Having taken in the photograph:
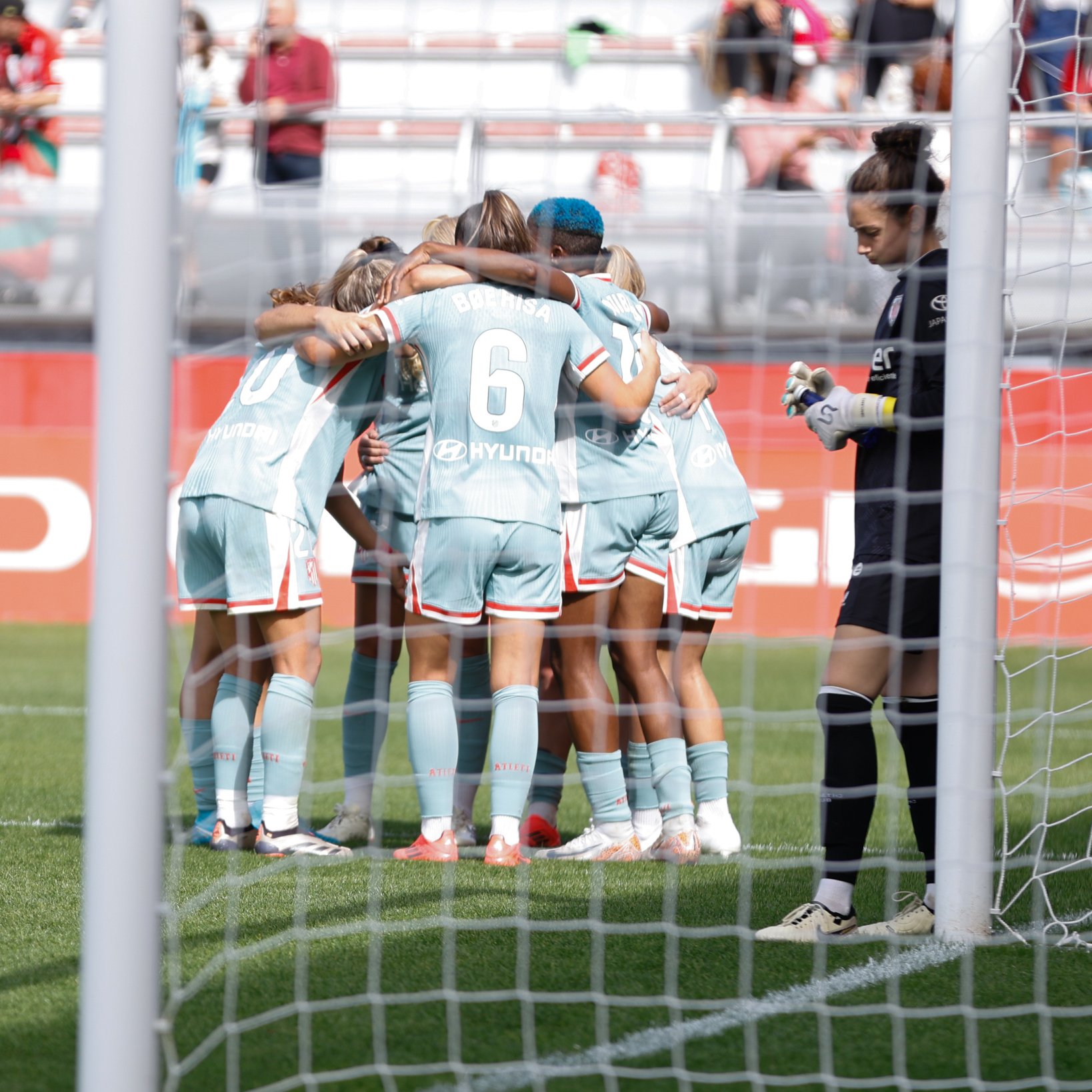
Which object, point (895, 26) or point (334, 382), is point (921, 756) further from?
point (895, 26)

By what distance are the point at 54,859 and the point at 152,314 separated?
2.18 meters

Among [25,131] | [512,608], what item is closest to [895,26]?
[25,131]

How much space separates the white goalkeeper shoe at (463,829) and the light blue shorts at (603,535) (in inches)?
30.1

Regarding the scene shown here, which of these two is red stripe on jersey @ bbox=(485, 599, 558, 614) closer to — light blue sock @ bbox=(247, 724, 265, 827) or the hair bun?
light blue sock @ bbox=(247, 724, 265, 827)

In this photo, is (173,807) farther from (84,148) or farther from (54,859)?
(84,148)

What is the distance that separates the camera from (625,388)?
12.6 feet

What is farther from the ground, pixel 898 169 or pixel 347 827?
pixel 898 169

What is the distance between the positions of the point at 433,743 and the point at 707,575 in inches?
41.8

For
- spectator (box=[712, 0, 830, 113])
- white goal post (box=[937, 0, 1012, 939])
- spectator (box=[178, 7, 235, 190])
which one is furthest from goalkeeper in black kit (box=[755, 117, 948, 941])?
spectator (box=[712, 0, 830, 113])

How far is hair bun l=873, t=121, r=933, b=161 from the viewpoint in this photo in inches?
131

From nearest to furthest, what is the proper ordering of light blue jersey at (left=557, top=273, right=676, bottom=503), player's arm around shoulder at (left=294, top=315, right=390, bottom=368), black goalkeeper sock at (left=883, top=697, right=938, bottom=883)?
black goalkeeper sock at (left=883, top=697, right=938, bottom=883)
player's arm around shoulder at (left=294, top=315, right=390, bottom=368)
light blue jersey at (left=557, top=273, right=676, bottom=503)

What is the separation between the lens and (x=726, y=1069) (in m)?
2.51

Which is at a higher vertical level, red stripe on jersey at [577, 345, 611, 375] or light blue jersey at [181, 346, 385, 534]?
red stripe on jersey at [577, 345, 611, 375]

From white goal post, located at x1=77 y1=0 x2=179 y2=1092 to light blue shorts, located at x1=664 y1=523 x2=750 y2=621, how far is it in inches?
91.3
